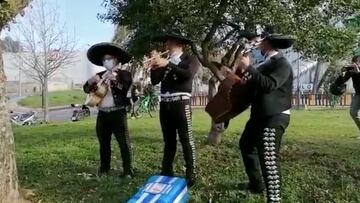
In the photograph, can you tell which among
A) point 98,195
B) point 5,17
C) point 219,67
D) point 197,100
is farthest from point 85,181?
point 197,100

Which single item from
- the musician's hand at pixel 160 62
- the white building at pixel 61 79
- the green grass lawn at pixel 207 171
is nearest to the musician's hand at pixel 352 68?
the green grass lawn at pixel 207 171

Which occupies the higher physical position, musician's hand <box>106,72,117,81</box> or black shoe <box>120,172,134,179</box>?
musician's hand <box>106,72,117,81</box>

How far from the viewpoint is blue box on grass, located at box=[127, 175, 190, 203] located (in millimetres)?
5203

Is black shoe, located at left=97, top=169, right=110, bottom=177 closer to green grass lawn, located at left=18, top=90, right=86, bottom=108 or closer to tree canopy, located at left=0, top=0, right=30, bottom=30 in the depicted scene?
tree canopy, located at left=0, top=0, right=30, bottom=30

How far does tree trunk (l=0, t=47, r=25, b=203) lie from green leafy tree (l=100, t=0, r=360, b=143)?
2.42 m

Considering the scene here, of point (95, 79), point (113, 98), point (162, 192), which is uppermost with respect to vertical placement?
point (95, 79)

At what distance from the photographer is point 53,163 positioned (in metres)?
→ 8.09

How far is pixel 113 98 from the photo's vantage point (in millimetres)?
6785

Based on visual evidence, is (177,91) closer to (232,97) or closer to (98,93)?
(232,97)

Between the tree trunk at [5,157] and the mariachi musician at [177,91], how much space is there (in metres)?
1.59

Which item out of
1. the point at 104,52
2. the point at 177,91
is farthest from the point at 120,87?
the point at 177,91

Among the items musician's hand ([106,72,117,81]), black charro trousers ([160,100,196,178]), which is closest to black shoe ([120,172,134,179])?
black charro trousers ([160,100,196,178])

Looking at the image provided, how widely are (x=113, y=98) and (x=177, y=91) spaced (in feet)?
3.10

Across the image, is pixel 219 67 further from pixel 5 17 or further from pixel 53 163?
pixel 5 17
